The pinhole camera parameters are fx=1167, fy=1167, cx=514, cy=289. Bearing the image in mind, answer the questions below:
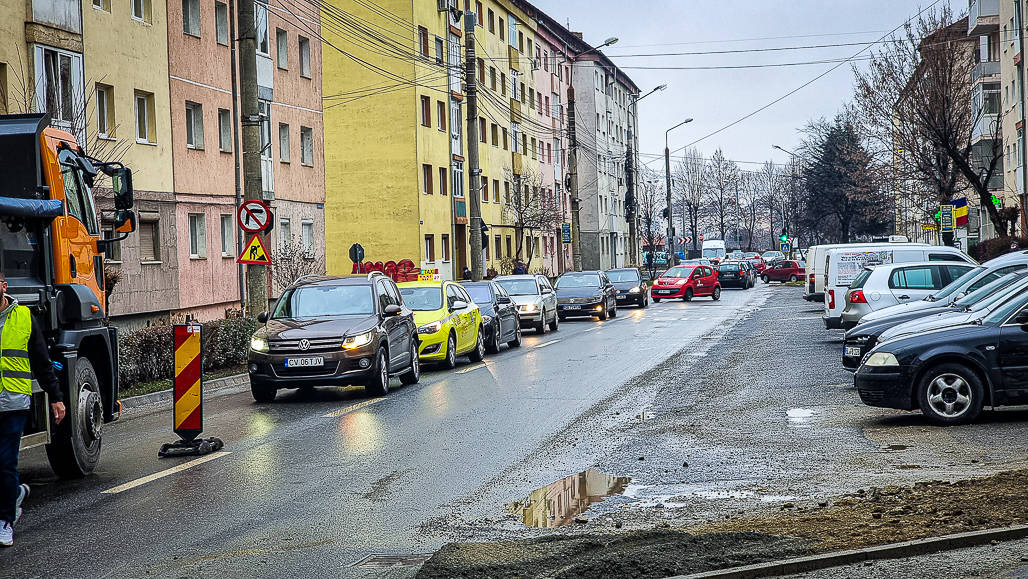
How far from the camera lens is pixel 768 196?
13138 cm

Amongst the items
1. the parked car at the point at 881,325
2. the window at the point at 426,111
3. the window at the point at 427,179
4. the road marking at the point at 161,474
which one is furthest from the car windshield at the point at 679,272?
the road marking at the point at 161,474

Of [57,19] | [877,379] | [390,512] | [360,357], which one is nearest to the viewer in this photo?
[390,512]

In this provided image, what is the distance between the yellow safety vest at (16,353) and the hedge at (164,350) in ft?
30.1

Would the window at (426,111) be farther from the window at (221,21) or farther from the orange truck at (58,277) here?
the orange truck at (58,277)

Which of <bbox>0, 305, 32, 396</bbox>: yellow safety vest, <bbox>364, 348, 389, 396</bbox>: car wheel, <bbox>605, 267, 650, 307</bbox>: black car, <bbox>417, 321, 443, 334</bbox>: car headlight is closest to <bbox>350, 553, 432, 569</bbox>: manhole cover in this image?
<bbox>0, 305, 32, 396</bbox>: yellow safety vest

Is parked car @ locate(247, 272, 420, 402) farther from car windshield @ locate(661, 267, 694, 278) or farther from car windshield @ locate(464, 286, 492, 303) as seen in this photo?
car windshield @ locate(661, 267, 694, 278)

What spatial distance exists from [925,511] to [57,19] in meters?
25.5

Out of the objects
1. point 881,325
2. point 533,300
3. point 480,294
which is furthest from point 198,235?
point 881,325

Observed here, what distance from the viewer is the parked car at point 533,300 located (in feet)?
106

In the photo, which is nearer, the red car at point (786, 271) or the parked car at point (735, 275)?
the parked car at point (735, 275)

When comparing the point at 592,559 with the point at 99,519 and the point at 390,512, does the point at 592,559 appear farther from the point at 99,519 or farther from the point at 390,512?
the point at 99,519

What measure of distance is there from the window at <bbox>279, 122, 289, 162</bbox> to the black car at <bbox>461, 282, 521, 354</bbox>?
52.4ft

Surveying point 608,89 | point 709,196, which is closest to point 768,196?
point 709,196

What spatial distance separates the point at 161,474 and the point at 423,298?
12.0m
